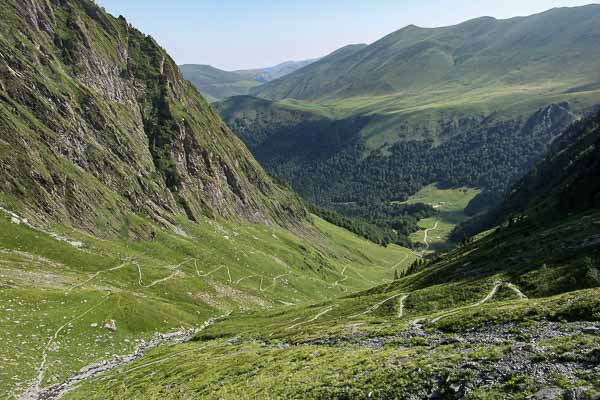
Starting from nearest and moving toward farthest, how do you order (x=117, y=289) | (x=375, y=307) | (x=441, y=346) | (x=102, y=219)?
(x=441, y=346), (x=375, y=307), (x=117, y=289), (x=102, y=219)

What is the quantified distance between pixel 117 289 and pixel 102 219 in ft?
116

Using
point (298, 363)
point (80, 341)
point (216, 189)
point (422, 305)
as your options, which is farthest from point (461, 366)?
point (216, 189)

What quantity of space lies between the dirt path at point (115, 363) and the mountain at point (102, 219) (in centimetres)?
52

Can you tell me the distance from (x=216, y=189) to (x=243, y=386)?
496 ft

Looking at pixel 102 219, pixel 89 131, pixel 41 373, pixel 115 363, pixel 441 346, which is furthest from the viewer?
pixel 89 131

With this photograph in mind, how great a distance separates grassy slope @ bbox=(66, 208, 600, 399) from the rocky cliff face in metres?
61.0

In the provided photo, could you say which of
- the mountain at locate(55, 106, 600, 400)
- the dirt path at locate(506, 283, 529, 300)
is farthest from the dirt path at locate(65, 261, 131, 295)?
the dirt path at locate(506, 283, 529, 300)

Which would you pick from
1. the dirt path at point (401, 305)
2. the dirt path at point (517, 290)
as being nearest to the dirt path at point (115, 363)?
the dirt path at point (401, 305)

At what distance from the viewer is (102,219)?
119062 mm

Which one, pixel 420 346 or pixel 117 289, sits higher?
pixel 420 346

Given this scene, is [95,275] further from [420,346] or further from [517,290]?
[517,290]

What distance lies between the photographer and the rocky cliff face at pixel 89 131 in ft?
363

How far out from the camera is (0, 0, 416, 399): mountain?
72.1 meters

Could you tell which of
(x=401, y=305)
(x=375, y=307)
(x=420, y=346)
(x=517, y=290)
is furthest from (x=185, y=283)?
(x=420, y=346)
